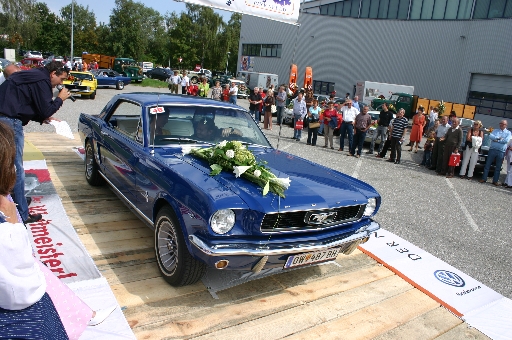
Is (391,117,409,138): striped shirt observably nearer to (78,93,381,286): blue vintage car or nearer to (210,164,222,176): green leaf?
(78,93,381,286): blue vintage car

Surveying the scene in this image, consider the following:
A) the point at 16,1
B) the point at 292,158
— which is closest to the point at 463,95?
the point at 292,158

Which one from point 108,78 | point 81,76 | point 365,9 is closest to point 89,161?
point 81,76

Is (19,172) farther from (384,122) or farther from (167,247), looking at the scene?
(384,122)

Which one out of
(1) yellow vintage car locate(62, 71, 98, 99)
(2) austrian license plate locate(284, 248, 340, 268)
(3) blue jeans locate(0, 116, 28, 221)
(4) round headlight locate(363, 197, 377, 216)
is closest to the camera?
(2) austrian license plate locate(284, 248, 340, 268)

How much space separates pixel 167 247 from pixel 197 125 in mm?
1497

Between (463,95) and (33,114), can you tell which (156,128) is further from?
(463,95)

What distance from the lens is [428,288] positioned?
4.11 metres

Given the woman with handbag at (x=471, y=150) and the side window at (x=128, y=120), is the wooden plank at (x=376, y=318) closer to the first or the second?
the side window at (x=128, y=120)

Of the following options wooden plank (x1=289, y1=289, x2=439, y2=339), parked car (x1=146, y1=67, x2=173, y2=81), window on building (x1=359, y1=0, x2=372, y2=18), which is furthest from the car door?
window on building (x1=359, y1=0, x2=372, y2=18)

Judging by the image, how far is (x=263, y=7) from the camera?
8.69 m

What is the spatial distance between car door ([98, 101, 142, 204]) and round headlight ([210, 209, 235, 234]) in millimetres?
1471

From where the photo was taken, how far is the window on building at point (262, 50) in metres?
46.7

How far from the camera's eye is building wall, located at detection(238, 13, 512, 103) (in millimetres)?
28562

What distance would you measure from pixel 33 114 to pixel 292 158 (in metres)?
2.72
